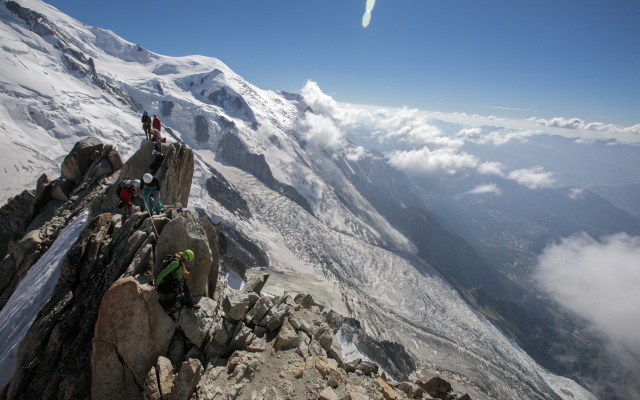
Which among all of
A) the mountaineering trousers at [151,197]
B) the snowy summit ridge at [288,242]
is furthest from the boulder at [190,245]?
the snowy summit ridge at [288,242]

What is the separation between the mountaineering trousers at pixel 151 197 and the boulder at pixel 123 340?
5.86 metres

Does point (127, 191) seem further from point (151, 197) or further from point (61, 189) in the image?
point (61, 189)

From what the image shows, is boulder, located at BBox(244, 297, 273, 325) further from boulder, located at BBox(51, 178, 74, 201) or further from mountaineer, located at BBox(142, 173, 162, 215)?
boulder, located at BBox(51, 178, 74, 201)

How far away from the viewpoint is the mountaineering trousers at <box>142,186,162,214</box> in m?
14.3

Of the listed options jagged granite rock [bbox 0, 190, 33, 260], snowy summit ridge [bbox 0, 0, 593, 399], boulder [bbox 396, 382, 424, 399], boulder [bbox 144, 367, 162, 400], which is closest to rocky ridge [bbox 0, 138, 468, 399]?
boulder [bbox 144, 367, 162, 400]

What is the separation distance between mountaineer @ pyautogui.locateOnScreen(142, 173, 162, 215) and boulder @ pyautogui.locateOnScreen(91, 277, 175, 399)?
584 cm

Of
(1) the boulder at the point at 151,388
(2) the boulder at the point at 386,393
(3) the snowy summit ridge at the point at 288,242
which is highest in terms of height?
(1) the boulder at the point at 151,388

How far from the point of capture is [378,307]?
109 meters

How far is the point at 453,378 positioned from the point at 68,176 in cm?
9808

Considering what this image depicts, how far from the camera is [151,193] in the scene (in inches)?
592

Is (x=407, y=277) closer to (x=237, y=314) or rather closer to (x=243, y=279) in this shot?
(x=243, y=279)

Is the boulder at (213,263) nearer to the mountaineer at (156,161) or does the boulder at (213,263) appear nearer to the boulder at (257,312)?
the boulder at (257,312)

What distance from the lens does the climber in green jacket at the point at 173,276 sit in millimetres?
10028

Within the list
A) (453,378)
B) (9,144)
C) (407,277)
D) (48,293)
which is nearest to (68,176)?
(48,293)
